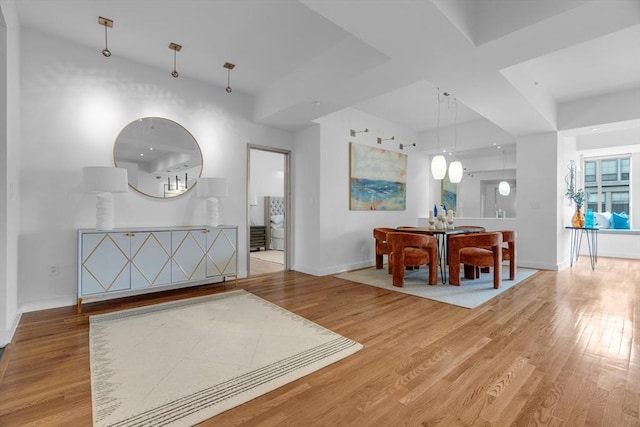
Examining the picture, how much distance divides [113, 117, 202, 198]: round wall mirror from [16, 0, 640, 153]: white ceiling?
810mm

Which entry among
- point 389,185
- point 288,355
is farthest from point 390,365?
point 389,185

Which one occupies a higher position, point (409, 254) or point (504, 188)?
point (504, 188)

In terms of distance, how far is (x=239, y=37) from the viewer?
333 cm

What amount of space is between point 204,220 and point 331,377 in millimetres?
3225

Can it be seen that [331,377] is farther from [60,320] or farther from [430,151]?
[430,151]

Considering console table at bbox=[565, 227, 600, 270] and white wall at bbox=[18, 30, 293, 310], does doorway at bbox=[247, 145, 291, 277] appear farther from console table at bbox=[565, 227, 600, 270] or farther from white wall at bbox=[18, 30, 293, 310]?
console table at bbox=[565, 227, 600, 270]

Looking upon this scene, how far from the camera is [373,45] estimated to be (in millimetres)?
2750

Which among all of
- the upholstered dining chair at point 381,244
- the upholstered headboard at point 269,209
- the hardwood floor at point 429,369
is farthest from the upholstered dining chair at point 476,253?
the upholstered headboard at point 269,209

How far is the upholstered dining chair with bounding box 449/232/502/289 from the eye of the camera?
404cm

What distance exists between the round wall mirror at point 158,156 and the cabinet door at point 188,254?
2.23 feet

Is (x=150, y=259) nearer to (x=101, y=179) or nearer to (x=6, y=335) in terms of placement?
(x=101, y=179)

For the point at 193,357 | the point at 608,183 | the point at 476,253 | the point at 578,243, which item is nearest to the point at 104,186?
the point at 193,357

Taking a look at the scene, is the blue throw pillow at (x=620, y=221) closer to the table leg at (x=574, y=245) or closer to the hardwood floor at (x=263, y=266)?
the table leg at (x=574, y=245)

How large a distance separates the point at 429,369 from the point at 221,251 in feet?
10.0
